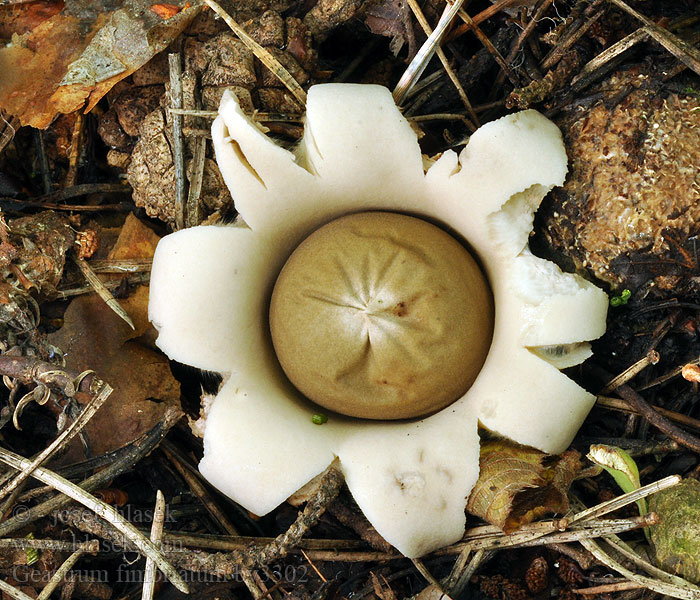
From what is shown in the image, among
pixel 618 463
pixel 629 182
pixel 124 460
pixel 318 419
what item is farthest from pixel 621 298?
pixel 124 460

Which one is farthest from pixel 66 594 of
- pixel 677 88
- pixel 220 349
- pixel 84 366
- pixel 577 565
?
pixel 677 88

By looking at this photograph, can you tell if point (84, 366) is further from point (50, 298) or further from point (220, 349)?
point (220, 349)

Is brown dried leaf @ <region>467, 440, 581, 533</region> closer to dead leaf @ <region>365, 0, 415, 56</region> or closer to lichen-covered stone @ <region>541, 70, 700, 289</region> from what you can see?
lichen-covered stone @ <region>541, 70, 700, 289</region>

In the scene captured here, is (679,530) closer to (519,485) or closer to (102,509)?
(519,485)

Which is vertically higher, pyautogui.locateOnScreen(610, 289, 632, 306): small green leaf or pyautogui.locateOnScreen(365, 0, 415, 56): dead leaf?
pyautogui.locateOnScreen(365, 0, 415, 56): dead leaf

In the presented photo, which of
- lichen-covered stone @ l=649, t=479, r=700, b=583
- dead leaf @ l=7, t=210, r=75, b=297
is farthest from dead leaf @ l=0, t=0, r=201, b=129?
lichen-covered stone @ l=649, t=479, r=700, b=583
